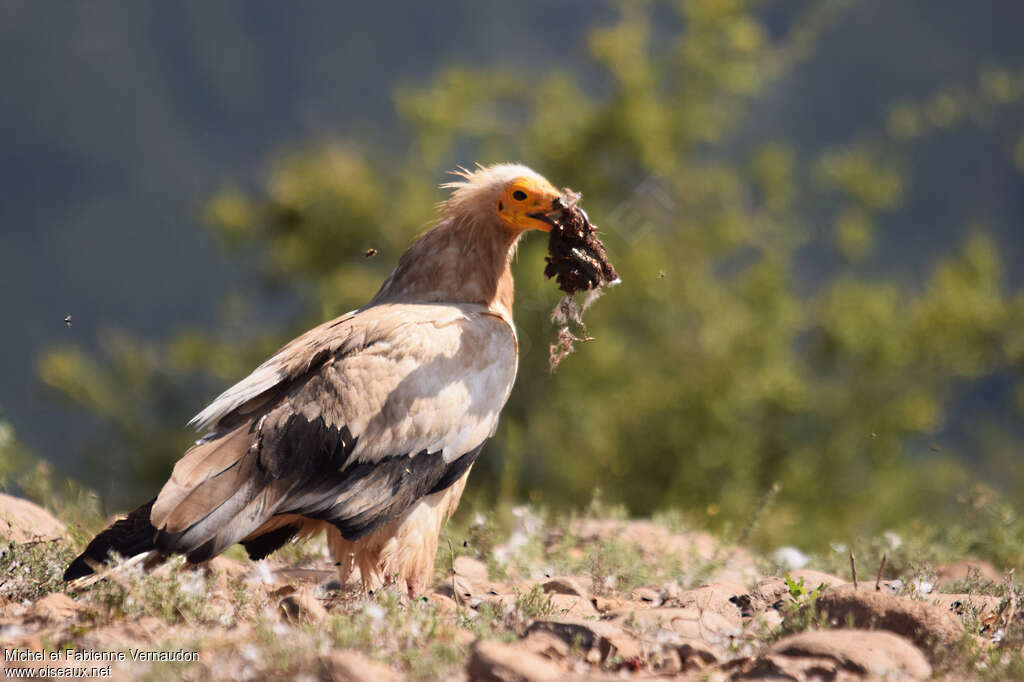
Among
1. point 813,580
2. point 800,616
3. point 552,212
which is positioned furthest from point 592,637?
point 552,212

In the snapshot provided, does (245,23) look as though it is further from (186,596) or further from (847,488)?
(186,596)

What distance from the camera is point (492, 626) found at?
346cm

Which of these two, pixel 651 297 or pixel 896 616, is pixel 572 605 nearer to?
pixel 896 616

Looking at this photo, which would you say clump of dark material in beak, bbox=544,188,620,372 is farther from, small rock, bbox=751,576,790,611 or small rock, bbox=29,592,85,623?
small rock, bbox=29,592,85,623

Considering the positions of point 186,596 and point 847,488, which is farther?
point 847,488

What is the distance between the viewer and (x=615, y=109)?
10227 mm

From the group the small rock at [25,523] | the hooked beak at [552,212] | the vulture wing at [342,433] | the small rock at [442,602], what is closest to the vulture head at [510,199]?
the hooked beak at [552,212]

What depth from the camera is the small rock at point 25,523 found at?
4.41 metres

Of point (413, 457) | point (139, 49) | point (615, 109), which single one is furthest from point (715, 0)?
point (413, 457)

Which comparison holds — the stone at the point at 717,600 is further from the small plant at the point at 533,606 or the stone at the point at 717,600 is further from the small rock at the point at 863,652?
the small rock at the point at 863,652

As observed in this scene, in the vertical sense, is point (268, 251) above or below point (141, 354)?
above

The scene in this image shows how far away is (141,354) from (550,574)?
719cm

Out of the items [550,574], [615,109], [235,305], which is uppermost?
[615,109]

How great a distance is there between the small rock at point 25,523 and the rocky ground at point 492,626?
1cm
